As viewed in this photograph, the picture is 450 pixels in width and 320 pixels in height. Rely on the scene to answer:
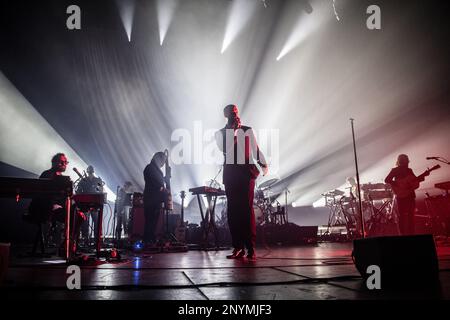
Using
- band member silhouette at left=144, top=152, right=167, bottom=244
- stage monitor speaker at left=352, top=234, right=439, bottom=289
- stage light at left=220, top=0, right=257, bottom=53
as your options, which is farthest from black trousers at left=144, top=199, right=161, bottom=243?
stage light at left=220, top=0, right=257, bottom=53

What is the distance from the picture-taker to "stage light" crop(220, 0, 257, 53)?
23.9 ft

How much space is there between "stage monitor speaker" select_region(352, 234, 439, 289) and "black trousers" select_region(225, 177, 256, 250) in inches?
67.8

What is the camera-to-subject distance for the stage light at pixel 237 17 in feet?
23.9

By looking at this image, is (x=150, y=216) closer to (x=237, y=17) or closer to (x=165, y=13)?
(x=165, y=13)

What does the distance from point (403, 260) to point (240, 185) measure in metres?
1.91

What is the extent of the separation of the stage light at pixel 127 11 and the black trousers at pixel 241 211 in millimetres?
5660

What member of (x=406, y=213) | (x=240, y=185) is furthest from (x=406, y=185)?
(x=240, y=185)

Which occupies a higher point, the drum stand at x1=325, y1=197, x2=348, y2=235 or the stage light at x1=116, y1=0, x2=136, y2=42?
the stage light at x1=116, y1=0, x2=136, y2=42

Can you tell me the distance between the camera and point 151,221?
5.20 metres

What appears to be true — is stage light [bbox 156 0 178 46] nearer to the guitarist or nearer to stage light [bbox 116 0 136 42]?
stage light [bbox 116 0 136 42]

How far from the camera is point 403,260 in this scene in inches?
53.3
